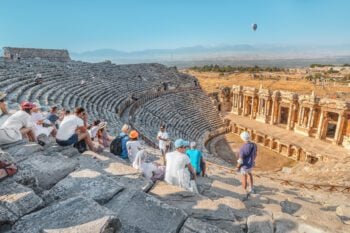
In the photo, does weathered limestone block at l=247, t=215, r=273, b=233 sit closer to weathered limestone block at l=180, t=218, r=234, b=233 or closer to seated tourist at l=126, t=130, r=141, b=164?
weathered limestone block at l=180, t=218, r=234, b=233

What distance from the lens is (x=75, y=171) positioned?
394cm

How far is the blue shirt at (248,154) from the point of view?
20.7ft

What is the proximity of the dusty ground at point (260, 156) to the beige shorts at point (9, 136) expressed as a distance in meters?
17.5

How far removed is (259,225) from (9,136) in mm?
4975

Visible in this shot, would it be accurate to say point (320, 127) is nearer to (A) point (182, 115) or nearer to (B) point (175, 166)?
(A) point (182, 115)

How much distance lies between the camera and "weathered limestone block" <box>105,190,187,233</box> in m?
2.81

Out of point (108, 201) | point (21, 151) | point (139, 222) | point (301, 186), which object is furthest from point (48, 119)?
point (301, 186)

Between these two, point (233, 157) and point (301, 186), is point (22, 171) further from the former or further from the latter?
point (233, 157)

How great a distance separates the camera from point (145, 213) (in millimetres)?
3025

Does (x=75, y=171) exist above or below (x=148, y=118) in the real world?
above

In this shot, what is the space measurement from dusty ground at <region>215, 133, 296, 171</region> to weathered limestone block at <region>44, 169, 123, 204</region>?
1763 centimetres

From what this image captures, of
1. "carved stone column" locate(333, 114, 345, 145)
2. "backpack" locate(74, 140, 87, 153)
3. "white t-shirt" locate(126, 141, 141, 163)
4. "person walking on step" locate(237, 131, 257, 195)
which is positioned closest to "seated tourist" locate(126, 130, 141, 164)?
"white t-shirt" locate(126, 141, 141, 163)

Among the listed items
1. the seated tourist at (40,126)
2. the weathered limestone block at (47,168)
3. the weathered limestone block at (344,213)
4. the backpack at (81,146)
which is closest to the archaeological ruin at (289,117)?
the weathered limestone block at (344,213)

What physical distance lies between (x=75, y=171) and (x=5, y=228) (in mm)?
1581
